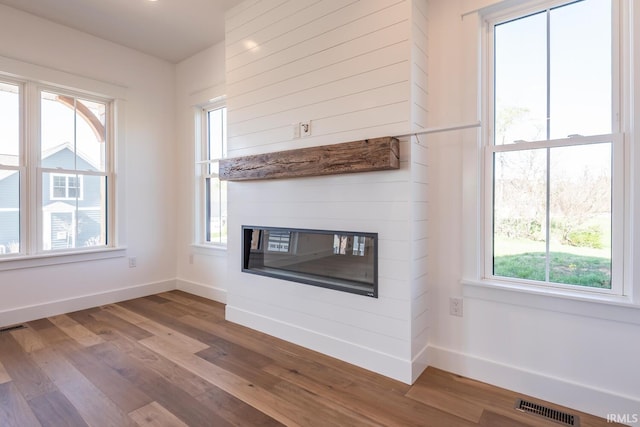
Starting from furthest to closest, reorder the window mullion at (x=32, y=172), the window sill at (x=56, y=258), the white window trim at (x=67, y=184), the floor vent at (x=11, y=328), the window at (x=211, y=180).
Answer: the window at (x=211, y=180) < the white window trim at (x=67, y=184) < the window mullion at (x=32, y=172) < the window sill at (x=56, y=258) < the floor vent at (x=11, y=328)

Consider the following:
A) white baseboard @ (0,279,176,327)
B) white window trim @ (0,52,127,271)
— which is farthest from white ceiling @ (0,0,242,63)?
white baseboard @ (0,279,176,327)

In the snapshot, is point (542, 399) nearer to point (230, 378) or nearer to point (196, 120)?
point (230, 378)

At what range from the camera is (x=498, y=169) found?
7.17ft

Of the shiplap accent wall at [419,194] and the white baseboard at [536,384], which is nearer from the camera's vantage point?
the white baseboard at [536,384]

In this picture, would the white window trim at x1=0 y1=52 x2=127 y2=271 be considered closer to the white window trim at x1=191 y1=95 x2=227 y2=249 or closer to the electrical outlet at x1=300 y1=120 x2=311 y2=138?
the white window trim at x1=191 y1=95 x2=227 y2=249

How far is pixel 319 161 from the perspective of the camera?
2424mm

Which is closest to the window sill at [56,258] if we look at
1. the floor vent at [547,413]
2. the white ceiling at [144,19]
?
the white ceiling at [144,19]

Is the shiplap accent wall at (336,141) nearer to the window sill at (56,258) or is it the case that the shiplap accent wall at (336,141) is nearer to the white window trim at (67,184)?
the window sill at (56,258)

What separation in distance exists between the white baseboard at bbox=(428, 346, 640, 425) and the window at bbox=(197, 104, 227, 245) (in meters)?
2.70

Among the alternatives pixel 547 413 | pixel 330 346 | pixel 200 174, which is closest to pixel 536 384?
pixel 547 413

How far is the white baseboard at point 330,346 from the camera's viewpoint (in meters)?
2.16

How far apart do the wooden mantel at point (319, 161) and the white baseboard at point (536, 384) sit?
4.45ft

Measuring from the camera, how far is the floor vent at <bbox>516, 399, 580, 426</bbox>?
175 centimetres

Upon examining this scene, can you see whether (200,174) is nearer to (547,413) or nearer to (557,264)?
(557,264)
